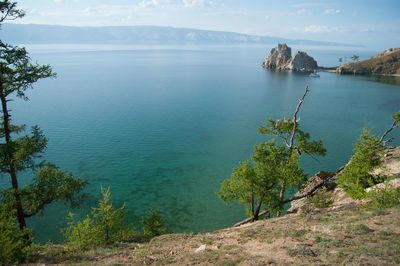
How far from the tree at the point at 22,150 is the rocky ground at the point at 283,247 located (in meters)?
3.18

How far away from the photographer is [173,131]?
75.5 metres

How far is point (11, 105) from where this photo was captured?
3728 inches

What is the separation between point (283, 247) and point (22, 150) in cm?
1523

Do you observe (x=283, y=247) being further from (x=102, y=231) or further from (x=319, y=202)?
(x=319, y=202)

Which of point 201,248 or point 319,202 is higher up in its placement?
point 201,248

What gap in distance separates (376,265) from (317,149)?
20025 mm

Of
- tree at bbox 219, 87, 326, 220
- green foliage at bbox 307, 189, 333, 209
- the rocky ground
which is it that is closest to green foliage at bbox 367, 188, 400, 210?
the rocky ground

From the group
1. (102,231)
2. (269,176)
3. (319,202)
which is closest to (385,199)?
(319,202)

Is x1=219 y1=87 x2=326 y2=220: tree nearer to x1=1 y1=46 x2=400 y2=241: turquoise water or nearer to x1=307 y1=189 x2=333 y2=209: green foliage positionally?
x1=307 y1=189 x2=333 y2=209: green foliage

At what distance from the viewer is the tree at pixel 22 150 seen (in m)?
19.8

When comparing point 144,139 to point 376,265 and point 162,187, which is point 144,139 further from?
point 376,265

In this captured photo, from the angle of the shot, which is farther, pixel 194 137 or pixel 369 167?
pixel 194 137

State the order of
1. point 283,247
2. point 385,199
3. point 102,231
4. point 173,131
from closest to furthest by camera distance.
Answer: point 283,247
point 102,231
point 385,199
point 173,131

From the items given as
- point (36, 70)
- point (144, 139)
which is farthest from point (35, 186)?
point (144, 139)
